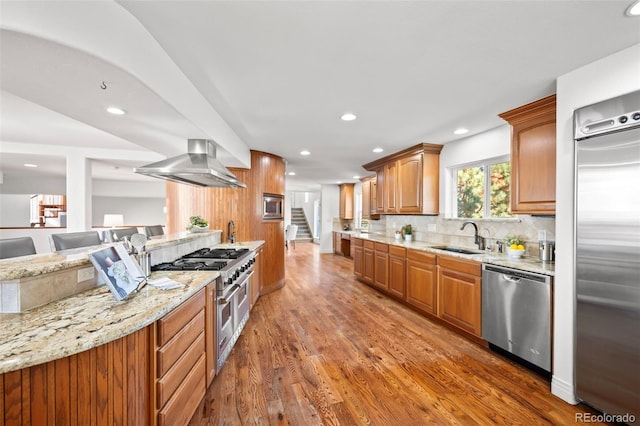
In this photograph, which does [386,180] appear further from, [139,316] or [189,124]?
[139,316]

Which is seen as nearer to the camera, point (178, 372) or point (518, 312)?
point (178, 372)

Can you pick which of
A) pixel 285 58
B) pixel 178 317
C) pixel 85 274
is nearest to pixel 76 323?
pixel 178 317

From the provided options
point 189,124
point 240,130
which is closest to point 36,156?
point 240,130

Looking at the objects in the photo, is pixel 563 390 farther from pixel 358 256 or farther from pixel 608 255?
pixel 358 256

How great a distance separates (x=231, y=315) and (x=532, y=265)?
2711 mm

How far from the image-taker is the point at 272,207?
183 inches

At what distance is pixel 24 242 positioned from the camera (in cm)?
207

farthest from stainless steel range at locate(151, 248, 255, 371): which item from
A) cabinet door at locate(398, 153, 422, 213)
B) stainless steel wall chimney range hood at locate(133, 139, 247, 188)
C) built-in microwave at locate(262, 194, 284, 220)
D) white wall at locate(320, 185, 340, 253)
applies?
white wall at locate(320, 185, 340, 253)

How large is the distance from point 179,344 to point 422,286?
9.24 feet

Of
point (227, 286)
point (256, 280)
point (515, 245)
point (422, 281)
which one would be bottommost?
point (256, 280)

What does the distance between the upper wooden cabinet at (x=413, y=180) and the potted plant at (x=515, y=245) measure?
1171 mm

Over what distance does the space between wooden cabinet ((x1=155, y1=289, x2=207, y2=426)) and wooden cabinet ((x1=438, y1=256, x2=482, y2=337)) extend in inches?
98.3

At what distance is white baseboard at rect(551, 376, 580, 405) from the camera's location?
183 centimetres

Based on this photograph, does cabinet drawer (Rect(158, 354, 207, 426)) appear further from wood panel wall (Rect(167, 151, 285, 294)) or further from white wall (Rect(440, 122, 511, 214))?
white wall (Rect(440, 122, 511, 214))
